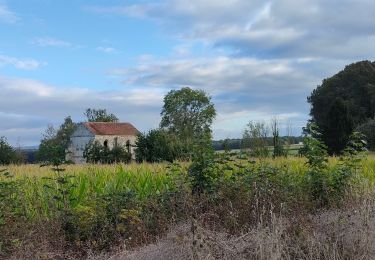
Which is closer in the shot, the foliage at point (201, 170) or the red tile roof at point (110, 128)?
the foliage at point (201, 170)

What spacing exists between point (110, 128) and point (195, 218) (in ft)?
236

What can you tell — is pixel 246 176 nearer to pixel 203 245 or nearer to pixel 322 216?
pixel 322 216

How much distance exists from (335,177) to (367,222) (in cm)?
307

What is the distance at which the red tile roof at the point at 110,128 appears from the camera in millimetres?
74500

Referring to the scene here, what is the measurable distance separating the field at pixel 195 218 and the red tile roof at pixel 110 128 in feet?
213

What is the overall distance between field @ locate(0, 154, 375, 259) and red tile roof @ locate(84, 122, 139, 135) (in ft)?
213

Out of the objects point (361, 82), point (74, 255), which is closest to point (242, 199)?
point (74, 255)

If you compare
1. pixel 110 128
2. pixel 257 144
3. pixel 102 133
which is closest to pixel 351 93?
pixel 102 133

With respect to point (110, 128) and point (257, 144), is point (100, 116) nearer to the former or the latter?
point (110, 128)

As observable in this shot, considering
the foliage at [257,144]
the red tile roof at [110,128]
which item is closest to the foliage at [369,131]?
the foliage at [257,144]

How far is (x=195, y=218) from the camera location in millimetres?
6320

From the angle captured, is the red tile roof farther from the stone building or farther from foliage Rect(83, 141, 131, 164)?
foliage Rect(83, 141, 131, 164)

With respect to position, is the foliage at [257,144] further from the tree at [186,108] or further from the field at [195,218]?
the tree at [186,108]

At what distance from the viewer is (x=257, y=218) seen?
261 inches
